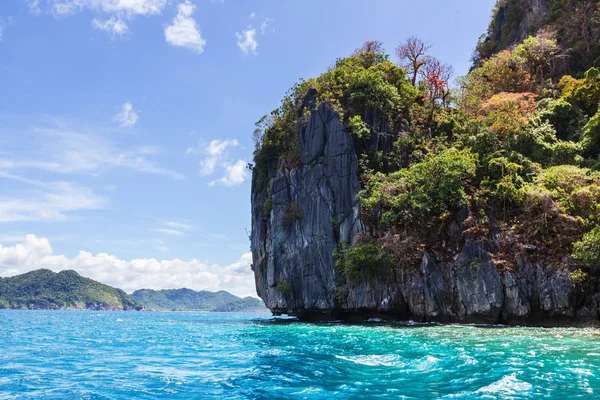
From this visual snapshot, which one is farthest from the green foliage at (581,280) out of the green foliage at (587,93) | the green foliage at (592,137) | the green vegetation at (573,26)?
the green vegetation at (573,26)

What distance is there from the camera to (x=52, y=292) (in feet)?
495

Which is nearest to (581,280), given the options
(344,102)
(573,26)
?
(344,102)

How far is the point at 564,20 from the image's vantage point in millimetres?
38688

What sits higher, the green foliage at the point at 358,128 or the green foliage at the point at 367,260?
the green foliage at the point at 358,128

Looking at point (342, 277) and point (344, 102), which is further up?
point (344, 102)

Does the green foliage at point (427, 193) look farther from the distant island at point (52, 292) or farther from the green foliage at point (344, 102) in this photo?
the distant island at point (52, 292)

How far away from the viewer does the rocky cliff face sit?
22.2 meters

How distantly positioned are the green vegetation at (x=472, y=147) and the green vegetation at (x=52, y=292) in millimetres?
138738

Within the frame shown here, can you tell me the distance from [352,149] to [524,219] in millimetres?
13882

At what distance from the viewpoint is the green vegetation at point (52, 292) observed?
14788 centimetres

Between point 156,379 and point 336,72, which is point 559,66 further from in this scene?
point 156,379

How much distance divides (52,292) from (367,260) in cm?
15730

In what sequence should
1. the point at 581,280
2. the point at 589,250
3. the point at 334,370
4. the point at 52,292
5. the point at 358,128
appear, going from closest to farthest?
the point at 334,370 → the point at 589,250 → the point at 581,280 → the point at 358,128 → the point at 52,292

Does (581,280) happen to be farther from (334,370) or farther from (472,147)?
(334,370)
